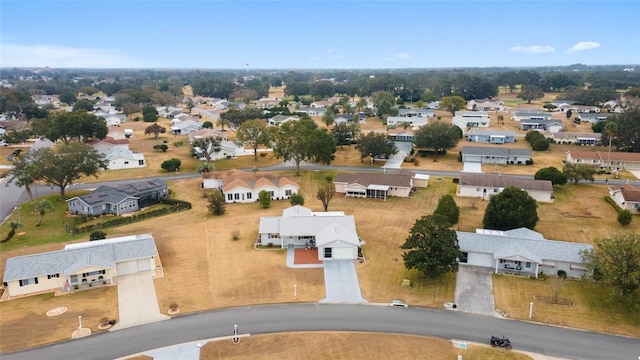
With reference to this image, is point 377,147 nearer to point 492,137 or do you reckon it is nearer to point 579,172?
point 579,172

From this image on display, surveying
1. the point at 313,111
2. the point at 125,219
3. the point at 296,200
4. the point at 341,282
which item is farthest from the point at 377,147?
the point at 313,111

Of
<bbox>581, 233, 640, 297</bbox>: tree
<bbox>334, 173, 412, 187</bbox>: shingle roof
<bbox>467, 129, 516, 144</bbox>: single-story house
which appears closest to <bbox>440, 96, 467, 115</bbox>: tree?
<bbox>467, 129, 516, 144</bbox>: single-story house

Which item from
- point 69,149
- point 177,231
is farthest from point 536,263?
point 69,149

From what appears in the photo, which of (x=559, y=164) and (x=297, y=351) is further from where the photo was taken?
(x=559, y=164)

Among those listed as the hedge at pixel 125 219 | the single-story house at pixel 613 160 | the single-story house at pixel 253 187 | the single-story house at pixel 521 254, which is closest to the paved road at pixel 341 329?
the single-story house at pixel 521 254

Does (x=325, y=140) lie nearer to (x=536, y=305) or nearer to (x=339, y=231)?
(x=339, y=231)

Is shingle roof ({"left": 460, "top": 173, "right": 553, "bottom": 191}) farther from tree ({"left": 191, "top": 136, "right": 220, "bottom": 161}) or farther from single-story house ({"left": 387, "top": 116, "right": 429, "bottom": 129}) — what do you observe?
single-story house ({"left": 387, "top": 116, "right": 429, "bottom": 129})

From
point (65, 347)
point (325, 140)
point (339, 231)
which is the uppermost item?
point (325, 140)

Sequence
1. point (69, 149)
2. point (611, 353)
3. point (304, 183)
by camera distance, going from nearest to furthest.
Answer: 1. point (611, 353)
2. point (69, 149)
3. point (304, 183)
